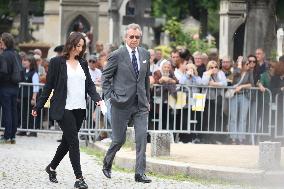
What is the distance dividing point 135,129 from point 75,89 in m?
1.24

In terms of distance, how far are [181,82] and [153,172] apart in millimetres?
6197

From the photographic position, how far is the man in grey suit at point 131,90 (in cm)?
1581

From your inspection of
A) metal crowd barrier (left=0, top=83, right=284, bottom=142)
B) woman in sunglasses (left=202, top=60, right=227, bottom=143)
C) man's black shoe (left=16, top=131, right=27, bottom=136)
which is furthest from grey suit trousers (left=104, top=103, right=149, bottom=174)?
man's black shoe (left=16, top=131, right=27, bottom=136)

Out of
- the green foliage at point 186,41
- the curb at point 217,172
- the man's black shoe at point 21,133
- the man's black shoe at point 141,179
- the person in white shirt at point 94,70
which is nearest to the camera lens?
the man's black shoe at point 141,179

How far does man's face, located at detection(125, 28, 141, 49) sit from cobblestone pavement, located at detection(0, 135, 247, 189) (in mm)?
1827

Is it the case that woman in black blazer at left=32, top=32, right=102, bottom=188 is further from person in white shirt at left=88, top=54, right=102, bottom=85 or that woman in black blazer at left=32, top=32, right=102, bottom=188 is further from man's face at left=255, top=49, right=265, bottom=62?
man's face at left=255, top=49, right=265, bottom=62

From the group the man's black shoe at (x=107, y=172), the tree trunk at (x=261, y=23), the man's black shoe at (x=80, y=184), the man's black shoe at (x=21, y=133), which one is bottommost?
the man's black shoe at (x=80, y=184)

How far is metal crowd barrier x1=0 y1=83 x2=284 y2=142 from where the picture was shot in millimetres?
22797

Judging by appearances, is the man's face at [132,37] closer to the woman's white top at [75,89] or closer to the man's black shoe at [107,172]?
the woman's white top at [75,89]

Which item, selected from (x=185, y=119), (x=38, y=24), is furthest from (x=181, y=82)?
(x=38, y=24)

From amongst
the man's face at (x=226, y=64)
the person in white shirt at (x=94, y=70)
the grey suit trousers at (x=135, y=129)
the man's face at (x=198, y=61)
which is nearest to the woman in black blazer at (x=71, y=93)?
the grey suit trousers at (x=135, y=129)

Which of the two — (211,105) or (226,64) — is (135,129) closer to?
(211,105)

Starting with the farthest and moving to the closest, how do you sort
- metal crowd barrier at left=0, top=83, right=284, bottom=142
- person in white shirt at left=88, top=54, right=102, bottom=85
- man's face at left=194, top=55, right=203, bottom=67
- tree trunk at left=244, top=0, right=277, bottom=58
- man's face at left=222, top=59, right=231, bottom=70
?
tree trunk at left=244, top=0, right=277, bottom=58 < man's face at left=222, top=59, right=231, bottom=70 < man's face at left=194, top=55, right=203, bottom=67 < person in white shirt at left=88, top=54, right=102, bottom=85 < metal crowd barrier at left=0, top=83, right=284, bottom=142

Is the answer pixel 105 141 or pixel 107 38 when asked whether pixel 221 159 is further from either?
pixel 107 38
